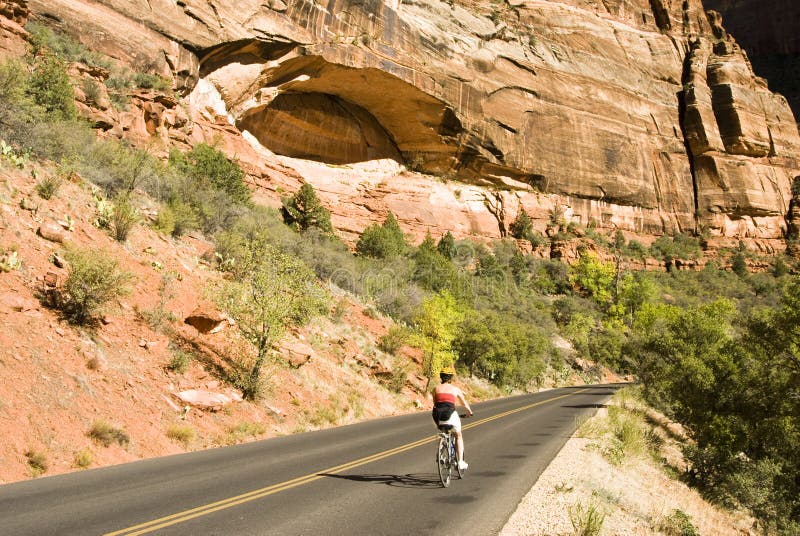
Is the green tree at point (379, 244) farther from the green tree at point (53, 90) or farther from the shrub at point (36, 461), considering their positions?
the shrub at point (36, 461)

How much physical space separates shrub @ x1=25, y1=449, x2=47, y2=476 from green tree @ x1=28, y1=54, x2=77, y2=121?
19603 mm

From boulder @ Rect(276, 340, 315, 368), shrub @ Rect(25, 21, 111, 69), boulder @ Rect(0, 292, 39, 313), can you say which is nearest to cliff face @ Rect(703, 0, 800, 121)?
shrub @ Rect(25, 21, 111, 69)

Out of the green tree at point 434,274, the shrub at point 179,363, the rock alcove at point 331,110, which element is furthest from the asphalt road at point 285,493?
the rock alcove at point 331,110

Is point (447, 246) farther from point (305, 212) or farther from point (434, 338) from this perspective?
point (434, 338)

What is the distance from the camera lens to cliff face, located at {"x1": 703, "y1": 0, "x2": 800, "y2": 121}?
115m

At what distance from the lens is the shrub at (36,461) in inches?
294

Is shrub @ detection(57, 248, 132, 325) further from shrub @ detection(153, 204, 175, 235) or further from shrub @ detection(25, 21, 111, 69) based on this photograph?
shrub @ detection(25, 21, 111, 69)

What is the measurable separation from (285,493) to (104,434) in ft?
14.7

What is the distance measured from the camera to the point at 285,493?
6.52 m

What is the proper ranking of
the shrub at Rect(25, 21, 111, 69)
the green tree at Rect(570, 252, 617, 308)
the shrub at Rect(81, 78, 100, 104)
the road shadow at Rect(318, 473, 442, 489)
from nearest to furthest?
the road shadow at Rect(318, 473, 442, 489) → the shrub at Rect(25, 21, 111, 69) → the shrub at Rect(81, 78, 100, 104) → the green tree at Rect(570, 252, 617, 308)

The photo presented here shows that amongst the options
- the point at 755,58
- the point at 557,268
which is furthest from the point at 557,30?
the point at 755,58

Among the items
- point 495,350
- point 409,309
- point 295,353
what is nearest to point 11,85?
point 295,353

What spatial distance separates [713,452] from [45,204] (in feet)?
78.2

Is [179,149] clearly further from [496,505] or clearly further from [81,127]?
[496,505]
